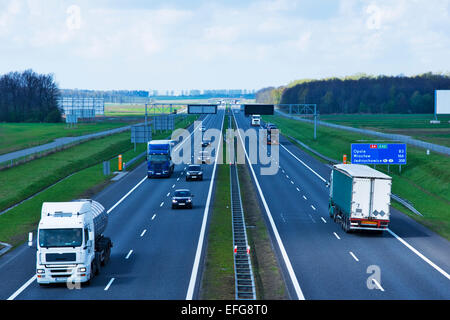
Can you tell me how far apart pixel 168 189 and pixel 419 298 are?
1483 inches

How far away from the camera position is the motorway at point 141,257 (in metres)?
25.0

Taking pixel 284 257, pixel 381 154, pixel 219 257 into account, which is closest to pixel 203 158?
pixel 381 154

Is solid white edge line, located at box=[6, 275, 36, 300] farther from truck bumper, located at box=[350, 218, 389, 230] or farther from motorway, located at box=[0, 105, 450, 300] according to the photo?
truck bumper, located at box=[350, 218, 389, 230]

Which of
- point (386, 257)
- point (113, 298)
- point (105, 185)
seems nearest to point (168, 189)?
point (105, 185)

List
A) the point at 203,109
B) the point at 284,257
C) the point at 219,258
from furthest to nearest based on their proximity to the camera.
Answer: the point at 203,109, the point at 284,257, the point at 219,258

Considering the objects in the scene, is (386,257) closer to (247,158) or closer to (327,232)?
(327,232)

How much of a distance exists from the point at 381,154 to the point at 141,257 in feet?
125

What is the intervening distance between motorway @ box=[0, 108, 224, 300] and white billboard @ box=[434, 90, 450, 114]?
Result: 62.7m

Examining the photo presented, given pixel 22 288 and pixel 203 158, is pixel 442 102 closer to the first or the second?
pixel 203 158

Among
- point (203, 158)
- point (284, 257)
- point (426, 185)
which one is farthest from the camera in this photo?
point (203, 158)

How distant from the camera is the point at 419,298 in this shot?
2397 cm

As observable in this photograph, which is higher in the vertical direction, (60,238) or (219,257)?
(60,238)

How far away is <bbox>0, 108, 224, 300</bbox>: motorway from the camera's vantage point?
25.0 m

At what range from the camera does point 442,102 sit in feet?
350
